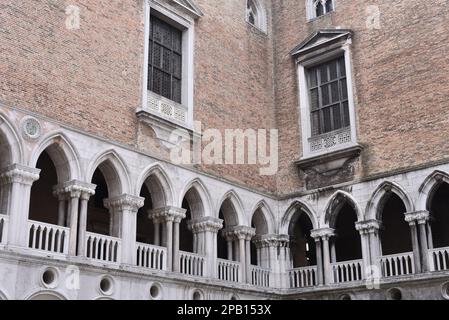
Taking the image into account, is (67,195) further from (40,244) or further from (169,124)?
(169,124)

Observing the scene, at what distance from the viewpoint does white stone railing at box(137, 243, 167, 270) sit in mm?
15977

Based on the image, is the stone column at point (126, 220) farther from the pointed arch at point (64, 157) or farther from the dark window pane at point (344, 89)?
the dark window pane at point (344, 89)

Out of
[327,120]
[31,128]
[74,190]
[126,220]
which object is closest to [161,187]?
[126,220]

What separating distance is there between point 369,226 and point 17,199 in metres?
9.14

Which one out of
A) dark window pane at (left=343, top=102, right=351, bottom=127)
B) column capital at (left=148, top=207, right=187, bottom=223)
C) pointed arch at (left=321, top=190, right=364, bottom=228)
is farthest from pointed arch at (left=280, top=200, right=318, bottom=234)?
column capital at (left=148, top=207, right=187, bottom=223)

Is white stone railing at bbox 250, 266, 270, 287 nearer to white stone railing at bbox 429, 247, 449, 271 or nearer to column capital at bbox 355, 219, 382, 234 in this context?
column capital at bbox 355, 219, 382, 234

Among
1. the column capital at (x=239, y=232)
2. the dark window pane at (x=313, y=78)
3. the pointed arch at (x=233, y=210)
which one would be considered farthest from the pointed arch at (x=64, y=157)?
the dark window pane at (x=313, y=78)

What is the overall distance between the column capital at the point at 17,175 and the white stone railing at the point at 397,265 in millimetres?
9139

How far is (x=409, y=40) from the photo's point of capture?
61.4ft

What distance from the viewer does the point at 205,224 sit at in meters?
17.8

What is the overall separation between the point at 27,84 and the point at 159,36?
497 centimetres

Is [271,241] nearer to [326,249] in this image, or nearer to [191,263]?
[326,249]

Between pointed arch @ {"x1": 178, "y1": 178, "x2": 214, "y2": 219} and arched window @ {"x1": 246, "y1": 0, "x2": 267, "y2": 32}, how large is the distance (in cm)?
646
